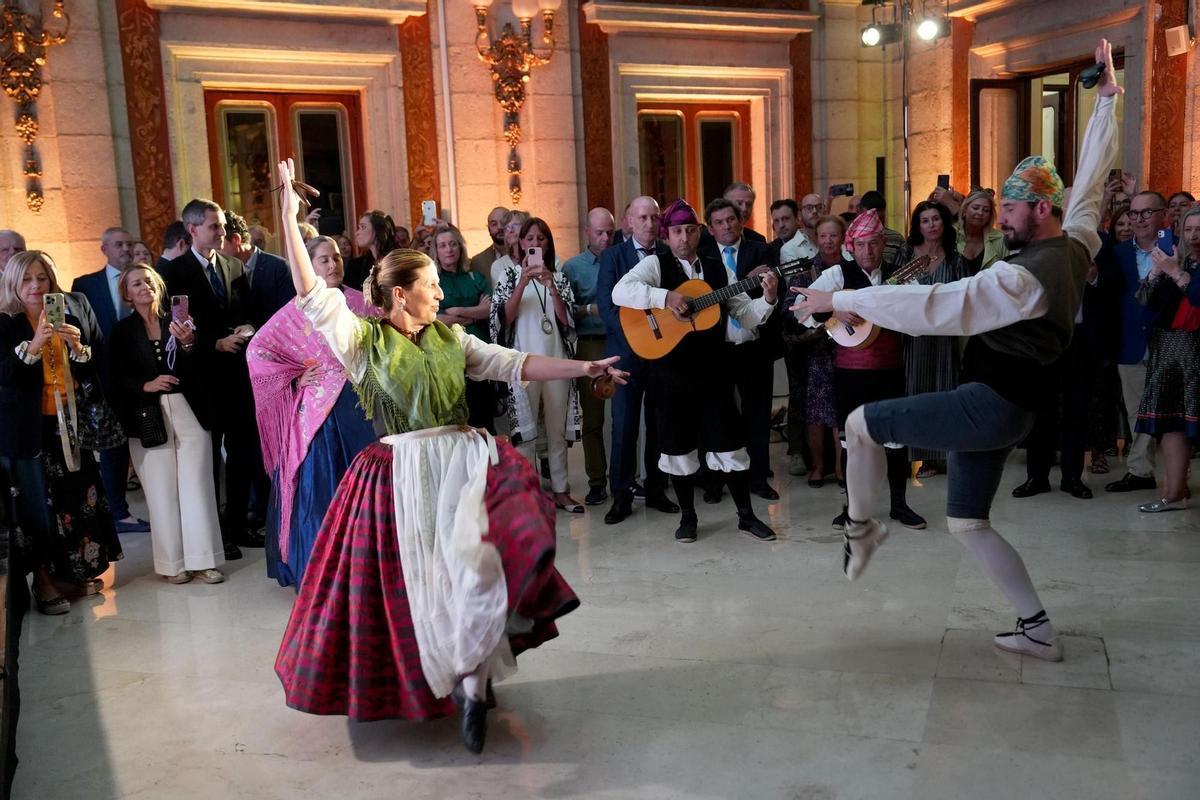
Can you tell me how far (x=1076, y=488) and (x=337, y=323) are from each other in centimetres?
395

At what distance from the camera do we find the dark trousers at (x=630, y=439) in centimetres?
555

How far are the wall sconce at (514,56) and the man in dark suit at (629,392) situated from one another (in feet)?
10.7

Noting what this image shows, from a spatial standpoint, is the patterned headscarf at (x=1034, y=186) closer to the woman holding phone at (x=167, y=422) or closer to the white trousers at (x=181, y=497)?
the woman holding phone at (x=167, y=422)

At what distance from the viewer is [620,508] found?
18.1 feet

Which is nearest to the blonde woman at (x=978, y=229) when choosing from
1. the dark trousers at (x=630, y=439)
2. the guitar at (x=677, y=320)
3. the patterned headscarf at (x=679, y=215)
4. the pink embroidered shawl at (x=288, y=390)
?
the guitar at (x=677, y=320)

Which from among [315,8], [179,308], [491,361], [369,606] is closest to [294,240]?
[491,361]

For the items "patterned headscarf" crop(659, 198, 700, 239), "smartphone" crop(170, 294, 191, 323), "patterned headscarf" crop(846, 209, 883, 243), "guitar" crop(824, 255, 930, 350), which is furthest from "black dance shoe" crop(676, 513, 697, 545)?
"smartphone" crop(170, 294, 191, 323)

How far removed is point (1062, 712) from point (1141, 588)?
123 centimetres

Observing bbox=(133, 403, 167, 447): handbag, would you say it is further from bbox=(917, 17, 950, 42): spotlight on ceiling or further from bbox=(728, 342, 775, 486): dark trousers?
bbox=(917, 17, 950, 42): spotlight on ceiling

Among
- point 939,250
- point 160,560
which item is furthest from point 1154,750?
point 160,560

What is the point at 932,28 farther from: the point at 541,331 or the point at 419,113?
the point at 541,331

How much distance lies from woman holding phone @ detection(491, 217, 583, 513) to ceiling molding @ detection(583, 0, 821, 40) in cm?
364

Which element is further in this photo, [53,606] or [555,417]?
[555,417]

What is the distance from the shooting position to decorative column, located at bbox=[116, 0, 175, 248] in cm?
735
